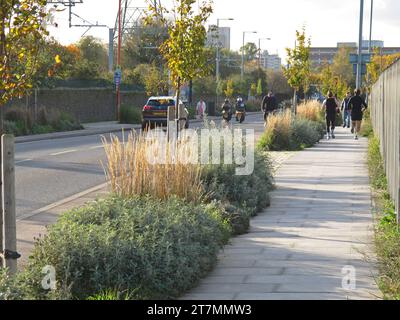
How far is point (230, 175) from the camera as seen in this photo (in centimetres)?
1181

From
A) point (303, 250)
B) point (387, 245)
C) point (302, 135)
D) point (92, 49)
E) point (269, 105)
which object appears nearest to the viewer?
point (387, 245)

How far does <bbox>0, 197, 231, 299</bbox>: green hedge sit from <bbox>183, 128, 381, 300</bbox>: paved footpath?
232 mm

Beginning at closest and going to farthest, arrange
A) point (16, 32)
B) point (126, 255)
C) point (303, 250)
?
point (126, 255) → point (16, 32) → point (303, 250)

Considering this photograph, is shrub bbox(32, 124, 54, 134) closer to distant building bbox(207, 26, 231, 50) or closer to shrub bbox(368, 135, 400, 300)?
distant building bbox(207, 26, 231, 50)

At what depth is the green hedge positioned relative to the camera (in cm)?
673

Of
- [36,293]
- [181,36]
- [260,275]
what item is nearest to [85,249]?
[36,293]

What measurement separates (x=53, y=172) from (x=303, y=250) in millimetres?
10895

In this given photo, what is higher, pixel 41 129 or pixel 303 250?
pixel 303 250

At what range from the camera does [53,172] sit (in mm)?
18875

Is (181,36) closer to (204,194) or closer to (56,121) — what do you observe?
(204,194)

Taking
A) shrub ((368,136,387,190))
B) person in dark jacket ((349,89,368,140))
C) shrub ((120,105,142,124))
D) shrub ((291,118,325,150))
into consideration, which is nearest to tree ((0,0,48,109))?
shrub ((368,136,387,190))

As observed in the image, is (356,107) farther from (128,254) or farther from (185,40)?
(128,254)

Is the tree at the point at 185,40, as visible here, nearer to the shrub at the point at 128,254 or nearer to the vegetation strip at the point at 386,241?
the vegetation strip at the point at 386,241

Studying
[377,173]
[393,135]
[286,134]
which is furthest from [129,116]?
[393,135]
